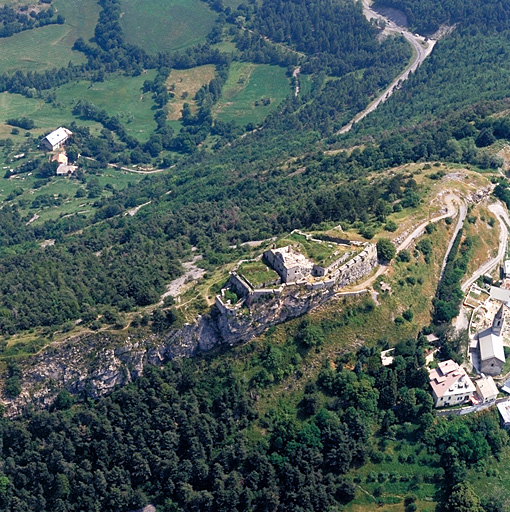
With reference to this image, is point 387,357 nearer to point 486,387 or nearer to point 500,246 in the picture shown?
point 486,387

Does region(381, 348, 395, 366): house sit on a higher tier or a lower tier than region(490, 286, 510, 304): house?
lower

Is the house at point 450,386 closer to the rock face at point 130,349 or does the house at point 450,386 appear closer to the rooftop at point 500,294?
the rooftop at point 500,294

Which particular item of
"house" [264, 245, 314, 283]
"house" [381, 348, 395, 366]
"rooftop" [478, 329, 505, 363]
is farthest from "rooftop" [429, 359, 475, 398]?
"house" [264, 245, 314, 283]

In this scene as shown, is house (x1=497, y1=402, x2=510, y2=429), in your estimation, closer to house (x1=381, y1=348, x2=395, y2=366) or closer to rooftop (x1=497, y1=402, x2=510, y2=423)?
rooftop (x1=497, y1=402, x2=510, y2=423)

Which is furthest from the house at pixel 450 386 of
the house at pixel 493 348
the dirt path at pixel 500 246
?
the dirt path at pixel 500 246

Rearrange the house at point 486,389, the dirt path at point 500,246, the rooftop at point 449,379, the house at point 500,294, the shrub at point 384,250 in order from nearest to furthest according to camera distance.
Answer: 1. the rooftop at point 449,379
2. the house at point 486,389
3. the shrub at point 384,250
4. the house at point 500,294
5. the dirt path at point 500,246
